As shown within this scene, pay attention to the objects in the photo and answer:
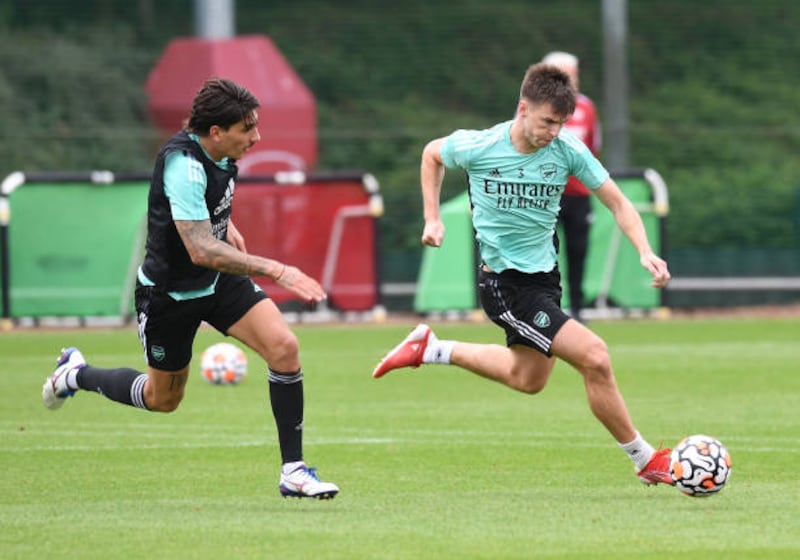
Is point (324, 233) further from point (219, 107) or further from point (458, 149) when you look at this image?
point (219, 107)

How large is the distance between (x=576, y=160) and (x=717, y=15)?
2276cm

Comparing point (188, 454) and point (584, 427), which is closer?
point (188, 454)

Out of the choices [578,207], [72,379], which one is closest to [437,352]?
[72,379]

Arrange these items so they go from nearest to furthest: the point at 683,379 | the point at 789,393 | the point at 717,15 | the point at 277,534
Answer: the point at 277,534 < the point at 789,393 < the point at 683,379 < the point at 717,15

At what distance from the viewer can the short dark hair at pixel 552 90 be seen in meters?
8.02

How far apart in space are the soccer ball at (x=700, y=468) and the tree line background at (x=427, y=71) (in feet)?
53.6

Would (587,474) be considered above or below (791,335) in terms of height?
above

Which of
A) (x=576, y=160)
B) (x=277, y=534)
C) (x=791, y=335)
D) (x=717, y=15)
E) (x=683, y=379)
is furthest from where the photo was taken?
(x=717, y=15)

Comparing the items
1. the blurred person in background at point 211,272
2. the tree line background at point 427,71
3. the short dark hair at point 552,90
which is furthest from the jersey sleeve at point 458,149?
the tree line background at point 427,71

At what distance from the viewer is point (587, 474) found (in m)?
8.57

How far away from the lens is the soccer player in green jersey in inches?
313

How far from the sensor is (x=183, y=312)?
802 centimetres

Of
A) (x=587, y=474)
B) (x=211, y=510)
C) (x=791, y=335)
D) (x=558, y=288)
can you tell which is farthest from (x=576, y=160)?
(x=791, y=335)

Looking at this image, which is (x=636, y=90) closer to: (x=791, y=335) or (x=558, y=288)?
(x=791, y=335)
